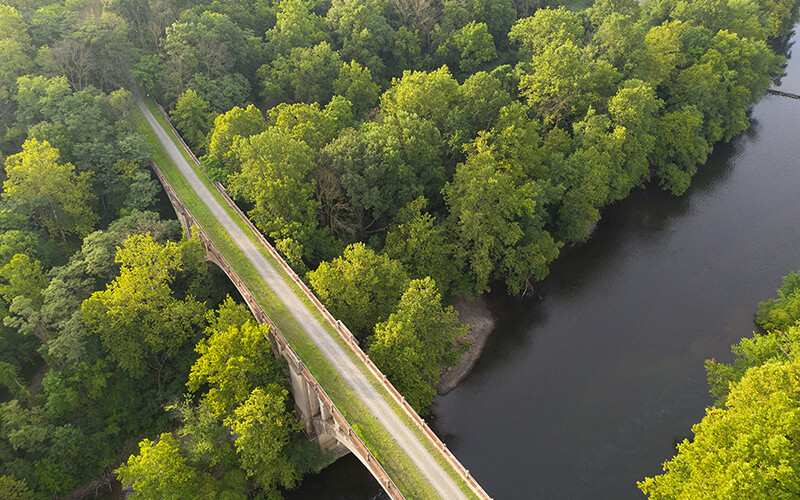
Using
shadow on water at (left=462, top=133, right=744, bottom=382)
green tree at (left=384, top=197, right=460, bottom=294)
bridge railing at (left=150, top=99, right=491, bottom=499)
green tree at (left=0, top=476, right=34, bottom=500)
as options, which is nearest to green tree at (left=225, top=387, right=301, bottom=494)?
bridge railing at (left=150, top=99, right=491, bottom=499)

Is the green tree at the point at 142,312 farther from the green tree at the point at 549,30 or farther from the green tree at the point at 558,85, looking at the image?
the green tree at the point at 549,30

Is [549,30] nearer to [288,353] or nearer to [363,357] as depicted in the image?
[363,357]

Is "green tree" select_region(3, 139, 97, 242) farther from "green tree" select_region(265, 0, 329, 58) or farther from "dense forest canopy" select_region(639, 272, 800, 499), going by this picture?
"dense forest canopy" select_region(639, 272, 800, 499)

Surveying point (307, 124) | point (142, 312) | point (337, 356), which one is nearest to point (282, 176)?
point (307, 124)

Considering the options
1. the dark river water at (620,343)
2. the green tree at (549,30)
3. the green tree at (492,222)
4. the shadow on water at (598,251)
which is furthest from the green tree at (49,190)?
the green tree at (549,30)

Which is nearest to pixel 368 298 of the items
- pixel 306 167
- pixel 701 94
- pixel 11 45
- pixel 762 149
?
pixel 306 167
